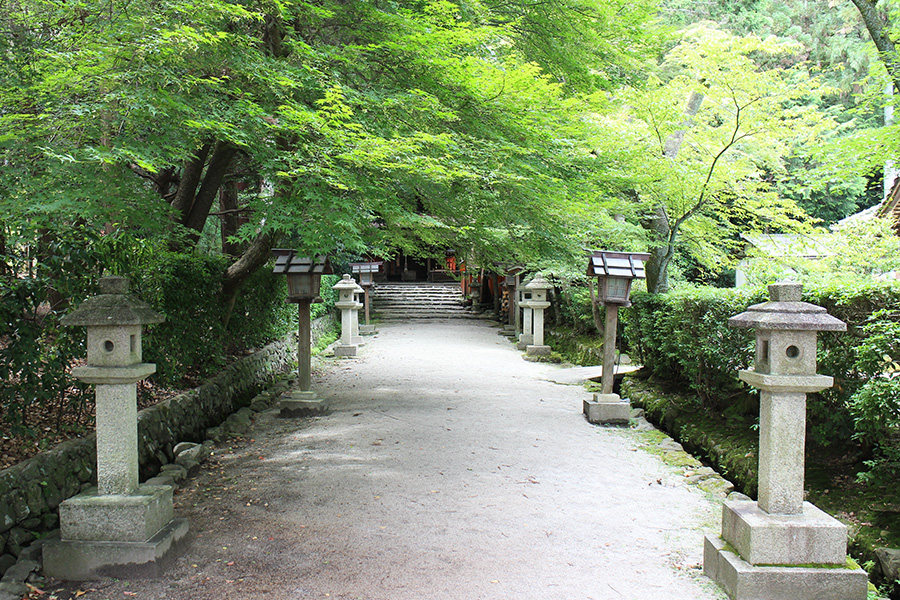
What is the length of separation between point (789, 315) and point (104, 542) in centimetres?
442

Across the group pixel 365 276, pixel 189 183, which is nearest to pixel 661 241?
pixel 189 183

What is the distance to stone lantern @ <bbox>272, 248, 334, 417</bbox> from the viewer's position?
7.94 metres

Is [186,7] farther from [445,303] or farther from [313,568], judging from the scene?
[445,303]

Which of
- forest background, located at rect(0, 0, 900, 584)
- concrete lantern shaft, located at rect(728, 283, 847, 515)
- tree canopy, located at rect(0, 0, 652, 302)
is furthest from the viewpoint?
tree canopy, located at rect(0, 0, 652, 302)

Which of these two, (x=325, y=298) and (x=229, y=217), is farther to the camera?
(x=325, y=298)

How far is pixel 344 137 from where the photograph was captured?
16.3ft

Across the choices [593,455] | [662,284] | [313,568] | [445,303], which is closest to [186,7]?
[313,568]

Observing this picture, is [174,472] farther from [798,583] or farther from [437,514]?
[798,583]

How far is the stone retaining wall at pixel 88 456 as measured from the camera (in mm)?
3656

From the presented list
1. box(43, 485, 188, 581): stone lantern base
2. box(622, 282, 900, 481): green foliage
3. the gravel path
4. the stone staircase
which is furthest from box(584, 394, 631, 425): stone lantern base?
the stone staircase

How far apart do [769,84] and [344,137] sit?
6199 mm

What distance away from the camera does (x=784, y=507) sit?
11.1ft

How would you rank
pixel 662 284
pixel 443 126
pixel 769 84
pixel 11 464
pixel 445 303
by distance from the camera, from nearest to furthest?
1. pixel 11 464
2. pixel 443 126
3. pixel 769 84
4. pixel 662 284
5. pixel 445 303

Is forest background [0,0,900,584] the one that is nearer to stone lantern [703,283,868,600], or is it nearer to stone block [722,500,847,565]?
stone lantern [703,283,868,600]
